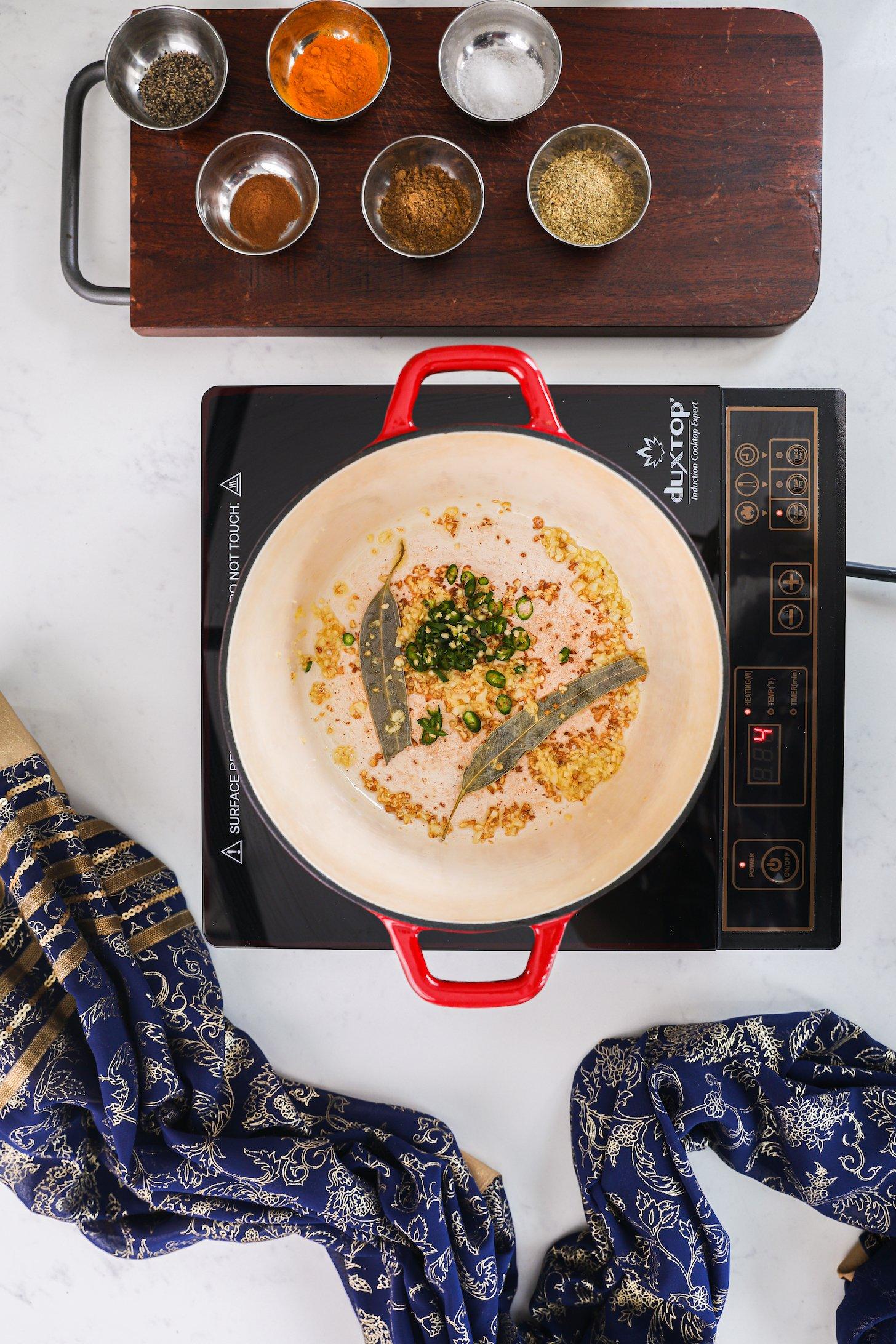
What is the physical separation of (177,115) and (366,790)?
70 cm

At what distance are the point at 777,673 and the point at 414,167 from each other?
62 cm

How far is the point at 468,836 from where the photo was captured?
93cm

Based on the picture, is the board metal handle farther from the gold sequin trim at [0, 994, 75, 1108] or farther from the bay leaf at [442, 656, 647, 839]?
the gold sequin trim at [0, 994, 75, 1108]

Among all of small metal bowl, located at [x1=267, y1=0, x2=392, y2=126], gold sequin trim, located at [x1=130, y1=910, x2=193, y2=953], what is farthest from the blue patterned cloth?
small metal bowl, located at [x1=267, y1=0, x2=392, y2=126]

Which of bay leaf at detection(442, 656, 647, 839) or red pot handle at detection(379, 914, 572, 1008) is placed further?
bay leaf at detection(442, 656, 647, 839)

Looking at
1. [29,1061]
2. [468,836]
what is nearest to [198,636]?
[468,836]

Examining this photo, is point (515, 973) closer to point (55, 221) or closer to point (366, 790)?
point (366, 790)

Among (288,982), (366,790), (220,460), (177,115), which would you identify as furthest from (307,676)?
(177,115)

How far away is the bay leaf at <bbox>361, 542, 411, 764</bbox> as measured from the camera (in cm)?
91

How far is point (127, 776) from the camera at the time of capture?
1.01 m

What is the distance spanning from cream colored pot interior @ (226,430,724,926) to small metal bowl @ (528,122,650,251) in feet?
0.80

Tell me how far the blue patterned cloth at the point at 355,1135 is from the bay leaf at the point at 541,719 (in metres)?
0.35

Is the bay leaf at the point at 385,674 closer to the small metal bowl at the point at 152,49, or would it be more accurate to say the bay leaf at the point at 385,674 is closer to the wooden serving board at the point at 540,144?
the wooden serving board at the point at 540,144

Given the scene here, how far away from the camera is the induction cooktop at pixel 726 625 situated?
0.89 meters
